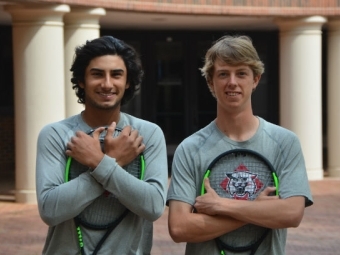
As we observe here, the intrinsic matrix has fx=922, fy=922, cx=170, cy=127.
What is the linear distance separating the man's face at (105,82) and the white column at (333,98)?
47.8 ft

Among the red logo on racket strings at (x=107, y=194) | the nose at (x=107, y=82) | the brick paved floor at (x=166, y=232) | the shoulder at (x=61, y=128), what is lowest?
the brick paved floor at (x=166, y=232)

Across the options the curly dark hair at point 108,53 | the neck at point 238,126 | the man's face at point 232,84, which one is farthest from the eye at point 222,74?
the curly dark hair at point 108,53

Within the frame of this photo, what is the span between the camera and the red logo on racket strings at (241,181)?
378 centimetres

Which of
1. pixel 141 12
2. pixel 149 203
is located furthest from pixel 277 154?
pixel 141 12

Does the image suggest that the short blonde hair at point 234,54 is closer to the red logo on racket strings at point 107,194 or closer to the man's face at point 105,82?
the man's face at point 105,82

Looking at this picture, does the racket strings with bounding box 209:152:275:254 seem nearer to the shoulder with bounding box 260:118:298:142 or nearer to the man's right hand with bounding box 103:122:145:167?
the shoulder with bounding box 260:118:298:142

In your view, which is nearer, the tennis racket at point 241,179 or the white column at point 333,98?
the tennis racket at point 241,179

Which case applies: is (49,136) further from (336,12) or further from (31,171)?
(336,12)

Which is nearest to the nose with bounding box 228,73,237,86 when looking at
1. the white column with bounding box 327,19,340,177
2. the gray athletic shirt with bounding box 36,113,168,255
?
the gray athletic shirt with bounding box 36,113,168,255

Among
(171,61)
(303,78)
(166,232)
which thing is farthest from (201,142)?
(171,61)

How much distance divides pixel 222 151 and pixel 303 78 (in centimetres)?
1398

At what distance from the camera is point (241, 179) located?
381 centimetres

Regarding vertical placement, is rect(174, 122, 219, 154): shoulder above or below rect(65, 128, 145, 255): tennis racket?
above

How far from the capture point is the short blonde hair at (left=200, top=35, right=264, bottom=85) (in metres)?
3.77
